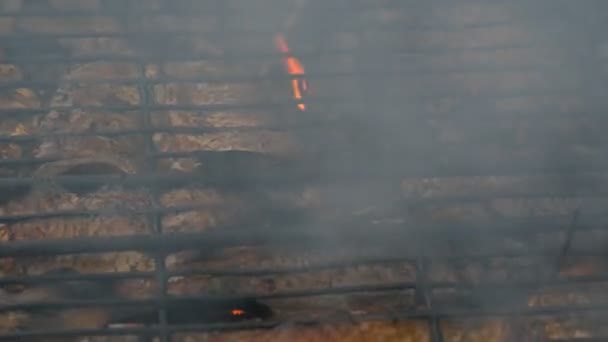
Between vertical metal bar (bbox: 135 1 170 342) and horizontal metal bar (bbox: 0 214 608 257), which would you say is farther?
horizontal metal bar (bbox: 0 214 608 257)

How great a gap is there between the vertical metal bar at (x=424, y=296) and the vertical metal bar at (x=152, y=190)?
93 cm

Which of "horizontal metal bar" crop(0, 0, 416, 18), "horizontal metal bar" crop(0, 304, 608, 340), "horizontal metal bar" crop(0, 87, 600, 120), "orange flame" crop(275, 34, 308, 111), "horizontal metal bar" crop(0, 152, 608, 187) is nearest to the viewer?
"horizontal metal bar" crop(0, 304, 608, 340)

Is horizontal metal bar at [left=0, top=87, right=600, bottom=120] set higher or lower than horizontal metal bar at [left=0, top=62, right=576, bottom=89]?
lower

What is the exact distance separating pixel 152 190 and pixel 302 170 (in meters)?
0.63

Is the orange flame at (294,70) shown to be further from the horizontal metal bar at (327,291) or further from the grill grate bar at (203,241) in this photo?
the horizontal metal bar at (327,291)

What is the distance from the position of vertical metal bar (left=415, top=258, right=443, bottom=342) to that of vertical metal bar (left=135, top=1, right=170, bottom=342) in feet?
3.05

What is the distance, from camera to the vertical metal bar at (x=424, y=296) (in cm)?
247

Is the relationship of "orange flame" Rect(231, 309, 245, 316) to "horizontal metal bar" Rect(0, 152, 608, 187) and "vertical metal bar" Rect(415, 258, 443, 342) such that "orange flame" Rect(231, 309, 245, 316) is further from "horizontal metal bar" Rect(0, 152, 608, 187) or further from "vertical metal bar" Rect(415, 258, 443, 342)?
"vertical metal bar" Rect(415, 258, 443, 342)

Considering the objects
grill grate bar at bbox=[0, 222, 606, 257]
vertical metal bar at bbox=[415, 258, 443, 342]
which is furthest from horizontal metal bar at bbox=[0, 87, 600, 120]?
vertical metal bar at bbox=[415, 258, 443, 342]

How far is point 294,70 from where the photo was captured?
330 cm

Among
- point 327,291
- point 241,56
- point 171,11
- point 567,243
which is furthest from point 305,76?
point 567,243

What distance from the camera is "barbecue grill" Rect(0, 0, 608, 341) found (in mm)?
2527

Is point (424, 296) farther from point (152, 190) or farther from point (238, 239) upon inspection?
point (152, 190)

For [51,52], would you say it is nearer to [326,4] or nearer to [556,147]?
[326,4]
